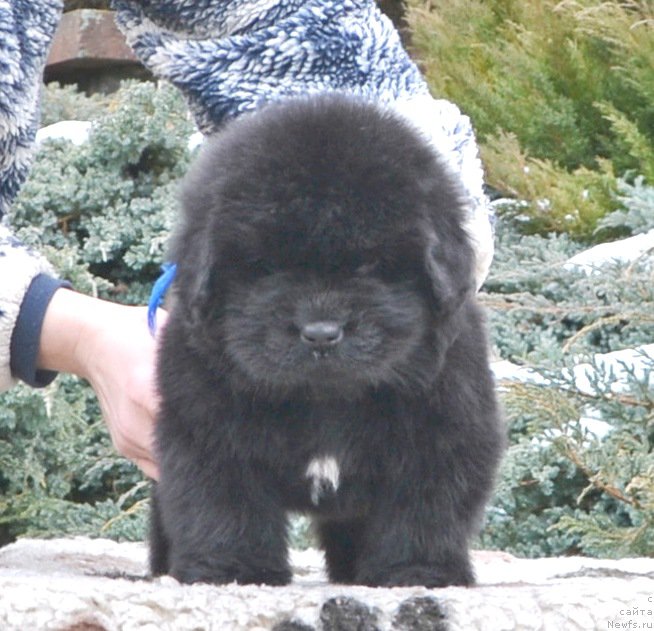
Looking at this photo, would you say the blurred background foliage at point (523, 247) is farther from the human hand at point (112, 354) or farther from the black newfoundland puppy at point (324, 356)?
the black newfoundland puppy at point (324, 356)

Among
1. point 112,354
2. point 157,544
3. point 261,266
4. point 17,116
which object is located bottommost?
point 157,544

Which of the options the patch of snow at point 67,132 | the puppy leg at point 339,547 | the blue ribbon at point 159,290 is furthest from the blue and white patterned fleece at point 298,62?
the patch of snow at point 67,132

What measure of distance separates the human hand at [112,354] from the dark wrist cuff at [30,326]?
0.02 m

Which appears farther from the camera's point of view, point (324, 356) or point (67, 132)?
point (67, 132)

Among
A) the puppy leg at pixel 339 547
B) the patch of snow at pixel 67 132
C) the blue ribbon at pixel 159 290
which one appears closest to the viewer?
the blue ribbon at pixel 159 290

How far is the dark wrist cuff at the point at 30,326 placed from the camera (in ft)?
8.52

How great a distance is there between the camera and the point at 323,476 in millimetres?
2041

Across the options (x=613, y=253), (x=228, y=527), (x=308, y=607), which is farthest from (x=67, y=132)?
(x=308, y=607)

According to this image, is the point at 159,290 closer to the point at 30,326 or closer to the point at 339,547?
the point at 30,326

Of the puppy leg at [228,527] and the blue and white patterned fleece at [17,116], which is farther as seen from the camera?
the blue and white patterned fleece at [17,116]

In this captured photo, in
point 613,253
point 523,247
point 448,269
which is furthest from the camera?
point 523,247

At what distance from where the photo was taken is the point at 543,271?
4.35 meters

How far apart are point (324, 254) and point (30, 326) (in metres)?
0.91

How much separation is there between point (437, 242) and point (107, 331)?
2.88ft
